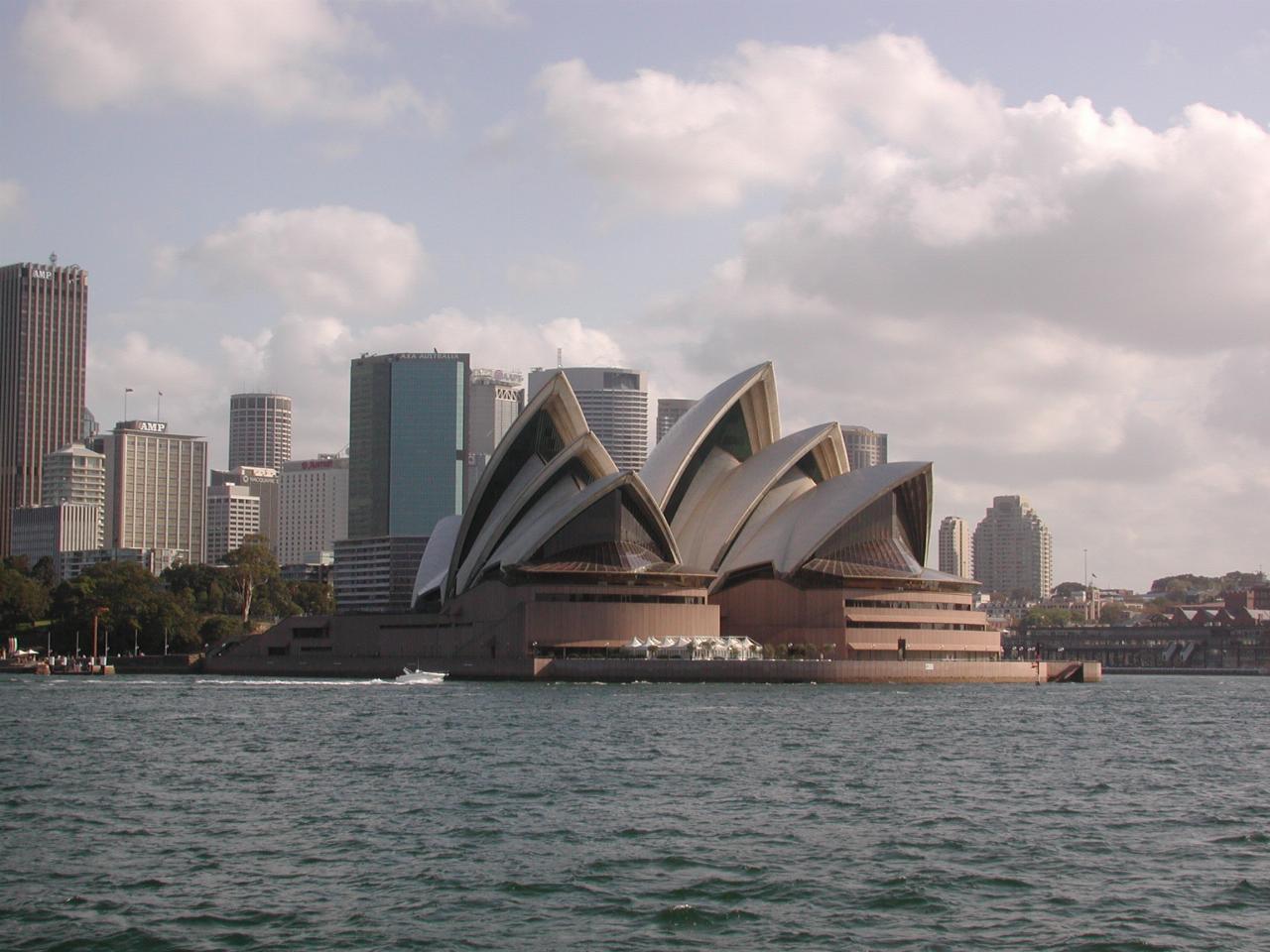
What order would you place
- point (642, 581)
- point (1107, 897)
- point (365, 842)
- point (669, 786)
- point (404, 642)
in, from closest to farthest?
point (1107, 897), point (365, 842), point (669, 786), point (642, 581), point (404, 642)

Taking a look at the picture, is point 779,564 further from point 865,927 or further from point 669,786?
point 865,927

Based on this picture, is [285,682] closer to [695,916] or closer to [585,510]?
[585,510]

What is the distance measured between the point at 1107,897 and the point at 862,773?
1600 cm

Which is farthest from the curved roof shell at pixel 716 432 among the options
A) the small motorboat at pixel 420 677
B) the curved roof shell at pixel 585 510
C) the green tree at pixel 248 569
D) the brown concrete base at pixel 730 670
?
the green tree at pixel 248 569

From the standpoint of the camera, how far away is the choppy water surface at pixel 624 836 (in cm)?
2248

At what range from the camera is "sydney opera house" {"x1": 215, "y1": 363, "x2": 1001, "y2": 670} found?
97.2 meters

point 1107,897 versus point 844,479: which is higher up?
point 844,479

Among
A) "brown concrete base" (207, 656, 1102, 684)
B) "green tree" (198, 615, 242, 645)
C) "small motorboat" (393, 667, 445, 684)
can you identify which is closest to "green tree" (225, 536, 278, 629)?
"green tree" (198, 615, 242, 645)

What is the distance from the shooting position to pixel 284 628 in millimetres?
112875

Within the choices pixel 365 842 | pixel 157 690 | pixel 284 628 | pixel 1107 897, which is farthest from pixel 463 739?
pixel 284 628

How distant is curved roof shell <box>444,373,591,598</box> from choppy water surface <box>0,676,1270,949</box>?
1872 inches

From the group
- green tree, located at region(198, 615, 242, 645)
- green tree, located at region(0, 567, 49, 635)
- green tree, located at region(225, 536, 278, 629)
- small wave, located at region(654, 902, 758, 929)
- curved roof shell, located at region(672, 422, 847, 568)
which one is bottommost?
small wave, located at region(654, 902, 758, 929)

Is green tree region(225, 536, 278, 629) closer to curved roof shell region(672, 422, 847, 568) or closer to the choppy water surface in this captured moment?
curved roof shell region(672, 422, 847, 568)

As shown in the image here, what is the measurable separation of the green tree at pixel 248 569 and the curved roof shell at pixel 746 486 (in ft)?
199
